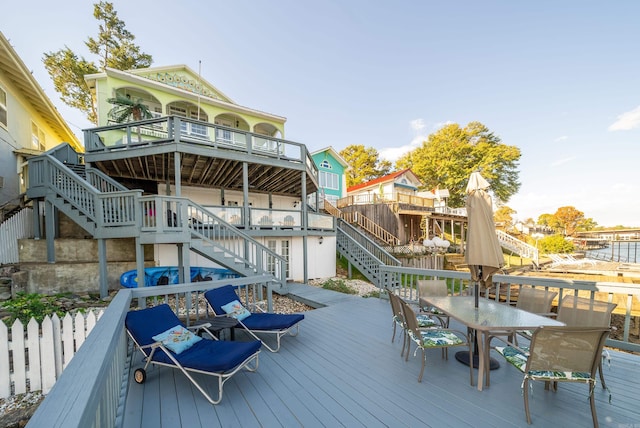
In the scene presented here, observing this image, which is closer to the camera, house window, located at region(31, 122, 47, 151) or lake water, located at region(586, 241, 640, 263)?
house window, located at region(31, 122, 47, 151)

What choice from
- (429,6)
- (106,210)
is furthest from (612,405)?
(429,6)

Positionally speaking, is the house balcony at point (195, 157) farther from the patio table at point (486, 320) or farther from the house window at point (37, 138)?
the patio table at point (486, 320)

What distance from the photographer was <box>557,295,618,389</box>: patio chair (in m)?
2.85

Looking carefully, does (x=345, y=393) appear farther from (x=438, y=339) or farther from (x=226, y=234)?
(x=226, y=234)

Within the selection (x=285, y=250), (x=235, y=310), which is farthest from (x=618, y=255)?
(x=235, y=310)

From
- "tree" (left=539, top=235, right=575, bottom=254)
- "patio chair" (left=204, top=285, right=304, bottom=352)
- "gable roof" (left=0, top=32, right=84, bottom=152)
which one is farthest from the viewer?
"tree" (left=539, top=235, right=575, bottom=254)

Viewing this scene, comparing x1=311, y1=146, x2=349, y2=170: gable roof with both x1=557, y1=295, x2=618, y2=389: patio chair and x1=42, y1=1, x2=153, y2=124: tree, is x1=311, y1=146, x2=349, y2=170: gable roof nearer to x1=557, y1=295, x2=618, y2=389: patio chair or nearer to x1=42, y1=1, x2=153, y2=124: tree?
x1=42, y1=1, x2=153, y2=124: tree

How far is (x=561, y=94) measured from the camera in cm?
1439

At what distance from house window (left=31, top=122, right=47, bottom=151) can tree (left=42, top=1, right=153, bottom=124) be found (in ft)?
25.2

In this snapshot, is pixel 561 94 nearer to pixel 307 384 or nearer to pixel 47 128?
pixel 307 384

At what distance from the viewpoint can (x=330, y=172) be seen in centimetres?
2242

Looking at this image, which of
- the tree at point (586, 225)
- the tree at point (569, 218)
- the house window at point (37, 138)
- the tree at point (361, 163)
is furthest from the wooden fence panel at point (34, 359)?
the tree at point (586, 225)

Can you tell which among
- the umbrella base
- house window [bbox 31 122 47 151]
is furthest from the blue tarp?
house window [bbox 31 122 47 151]

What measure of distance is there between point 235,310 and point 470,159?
31.0 m
